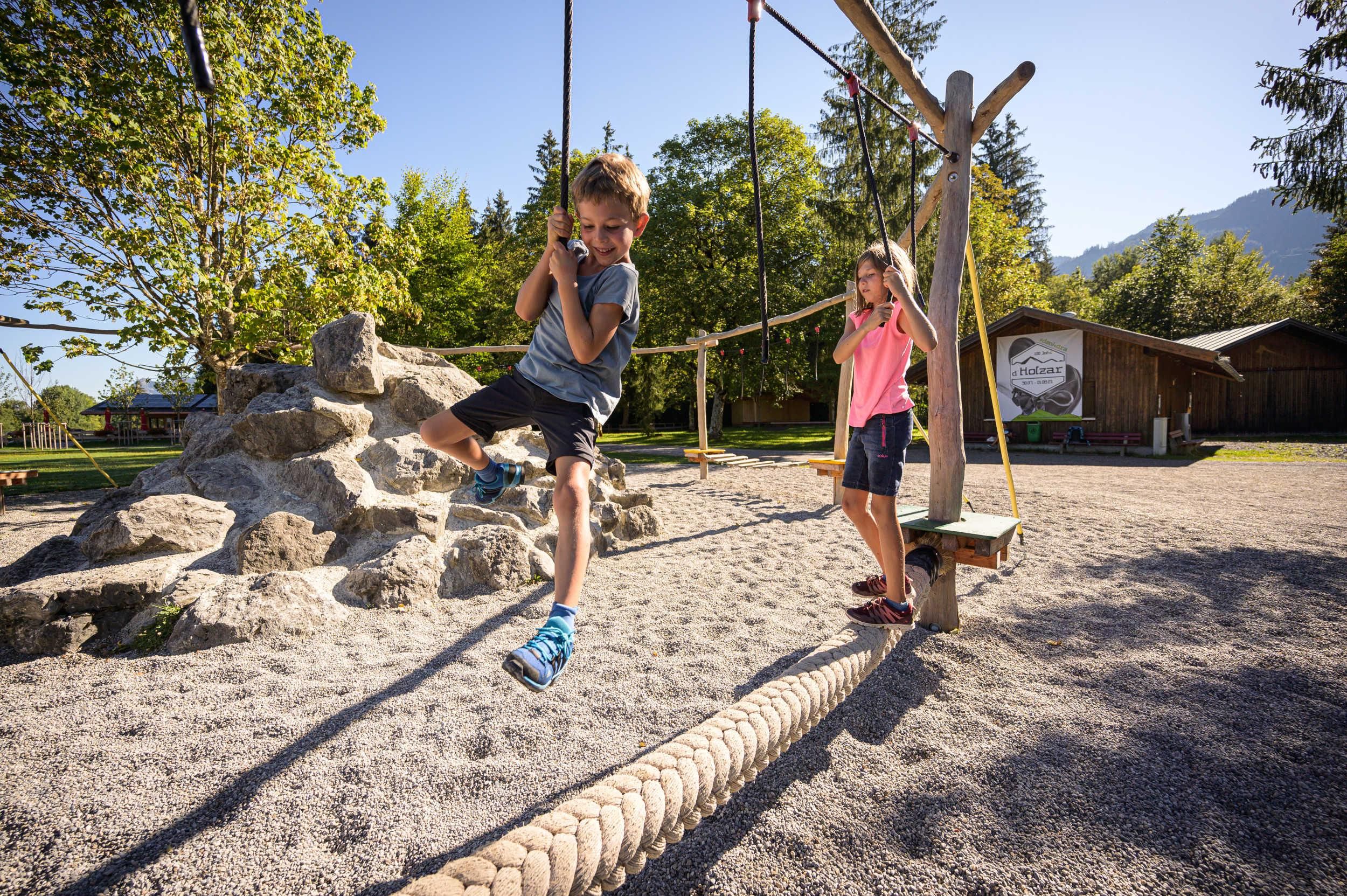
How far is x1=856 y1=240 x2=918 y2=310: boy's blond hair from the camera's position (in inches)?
119

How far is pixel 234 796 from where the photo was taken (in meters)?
2.18

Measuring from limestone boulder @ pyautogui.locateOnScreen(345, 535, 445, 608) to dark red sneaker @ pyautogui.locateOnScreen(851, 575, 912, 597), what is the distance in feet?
9.72

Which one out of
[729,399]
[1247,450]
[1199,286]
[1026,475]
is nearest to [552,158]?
[729,399]

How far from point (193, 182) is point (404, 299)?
2992mm

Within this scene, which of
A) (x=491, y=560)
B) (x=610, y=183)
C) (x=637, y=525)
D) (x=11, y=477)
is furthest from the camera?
(x=11, y=477)

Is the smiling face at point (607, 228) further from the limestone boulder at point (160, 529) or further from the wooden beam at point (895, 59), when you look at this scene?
the limestone boulder at point (160, 529)

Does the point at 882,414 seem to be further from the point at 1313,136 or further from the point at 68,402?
the point at 68,402

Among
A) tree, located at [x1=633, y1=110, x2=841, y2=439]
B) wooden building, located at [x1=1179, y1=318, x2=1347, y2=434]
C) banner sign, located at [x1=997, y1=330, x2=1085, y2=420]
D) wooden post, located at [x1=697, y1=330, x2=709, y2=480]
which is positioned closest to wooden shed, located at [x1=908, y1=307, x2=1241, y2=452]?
banner sign, located at [x1=997, y1=330, x2=1085, y2=420]

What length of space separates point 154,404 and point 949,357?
61593 mm

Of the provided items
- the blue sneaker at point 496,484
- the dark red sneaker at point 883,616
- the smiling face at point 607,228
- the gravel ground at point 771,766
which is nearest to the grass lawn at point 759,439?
the gravel ground at point 771,766

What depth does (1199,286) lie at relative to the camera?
92.7 feet

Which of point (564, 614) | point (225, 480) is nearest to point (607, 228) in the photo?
point (564, 614)

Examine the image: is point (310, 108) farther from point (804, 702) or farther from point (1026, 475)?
point (1026, 475)

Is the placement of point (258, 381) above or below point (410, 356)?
below
